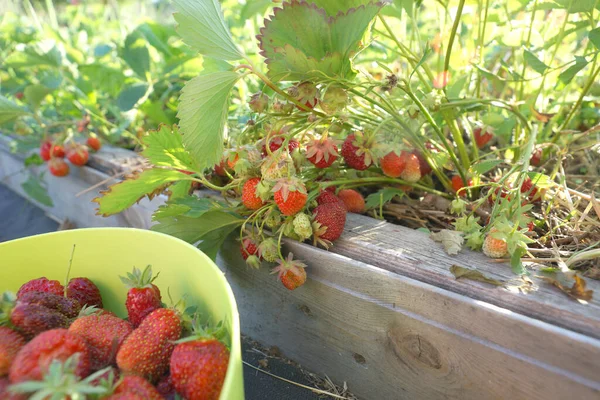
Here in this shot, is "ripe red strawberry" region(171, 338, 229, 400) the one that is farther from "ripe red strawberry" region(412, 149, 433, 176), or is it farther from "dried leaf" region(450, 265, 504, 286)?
"ripe red strawberry" region(412, 149, 433, 176)

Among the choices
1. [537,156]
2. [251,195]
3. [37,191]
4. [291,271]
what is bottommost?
[37,191]

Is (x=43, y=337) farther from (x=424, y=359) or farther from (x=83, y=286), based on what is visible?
(x=424, y=359)

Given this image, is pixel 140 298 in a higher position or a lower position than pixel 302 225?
lower

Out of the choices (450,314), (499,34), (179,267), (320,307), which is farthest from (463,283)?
(499,34)

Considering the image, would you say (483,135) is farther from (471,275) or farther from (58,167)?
(58,167)

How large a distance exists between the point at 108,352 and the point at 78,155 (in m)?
0.95

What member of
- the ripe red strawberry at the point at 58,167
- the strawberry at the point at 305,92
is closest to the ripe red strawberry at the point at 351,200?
the strawberry at the point at 305,92

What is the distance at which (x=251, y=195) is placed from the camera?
0.73 metres

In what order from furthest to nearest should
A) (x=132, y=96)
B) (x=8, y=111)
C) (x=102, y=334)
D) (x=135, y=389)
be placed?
1. (x=132, y=96)
2. (x=8, y=111)
3. (x=102, y=334)
4. (x=135, y=389)

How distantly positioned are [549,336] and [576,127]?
0.85 meters

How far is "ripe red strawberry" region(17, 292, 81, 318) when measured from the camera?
2.05 ft

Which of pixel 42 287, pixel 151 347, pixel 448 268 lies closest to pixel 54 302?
pixel 42 287

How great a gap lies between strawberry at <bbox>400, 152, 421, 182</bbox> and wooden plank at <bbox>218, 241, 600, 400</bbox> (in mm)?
233

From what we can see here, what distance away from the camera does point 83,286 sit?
0.75m
